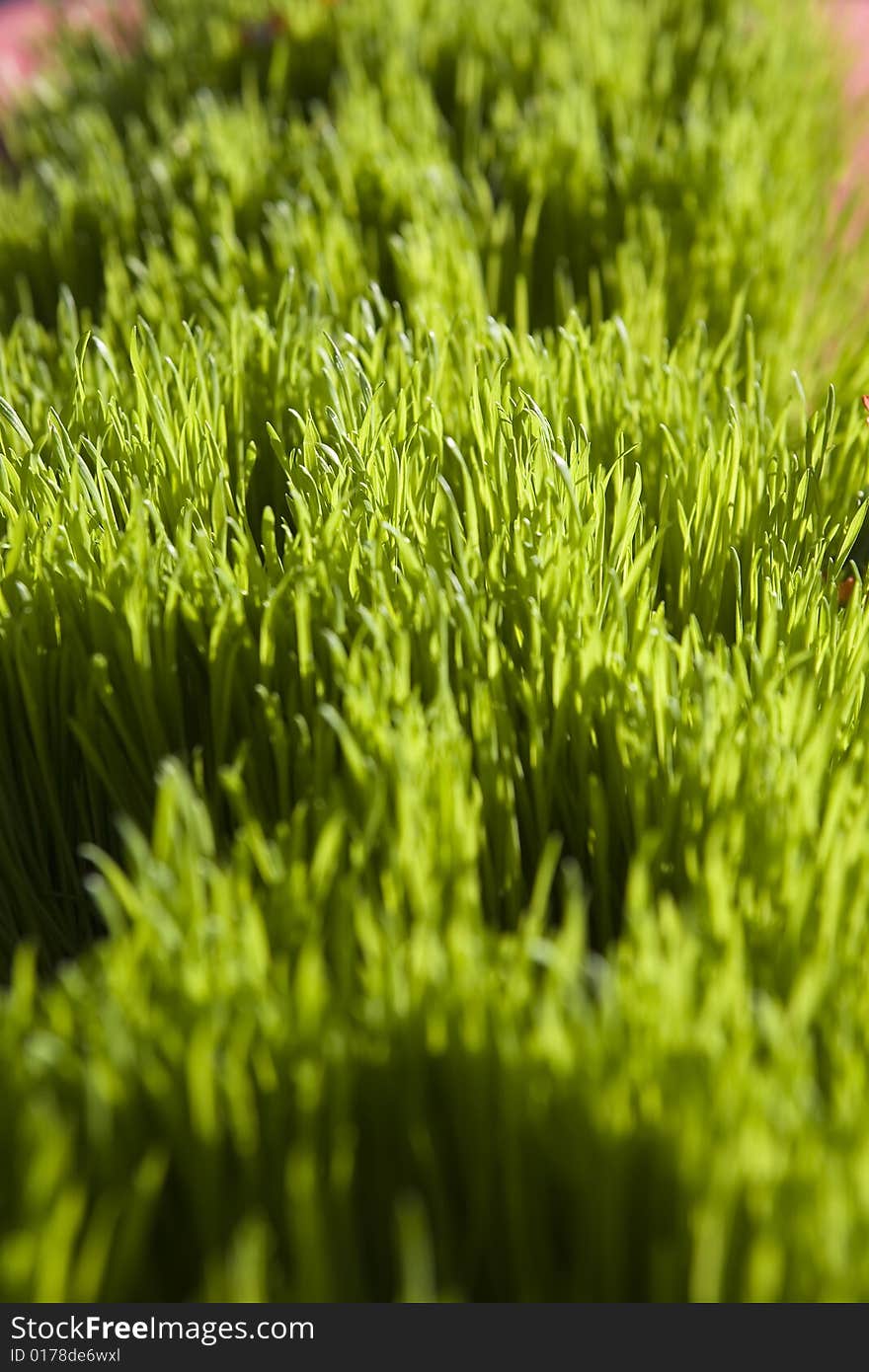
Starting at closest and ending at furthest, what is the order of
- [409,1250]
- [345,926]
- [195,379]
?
[409,1250] < [345,926] < [195,379]

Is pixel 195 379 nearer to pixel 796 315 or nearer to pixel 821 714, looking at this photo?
pixel 821 714

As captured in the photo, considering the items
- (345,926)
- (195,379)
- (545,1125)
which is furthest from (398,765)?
(195,379)

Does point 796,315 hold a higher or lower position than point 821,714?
higher

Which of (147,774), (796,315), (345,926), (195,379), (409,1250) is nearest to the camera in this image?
(409,1250)

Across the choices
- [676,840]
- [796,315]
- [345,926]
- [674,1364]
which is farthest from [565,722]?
[796,315]

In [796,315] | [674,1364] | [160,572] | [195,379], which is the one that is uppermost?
[796,315]

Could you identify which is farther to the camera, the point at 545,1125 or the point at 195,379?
the point at 195,379
